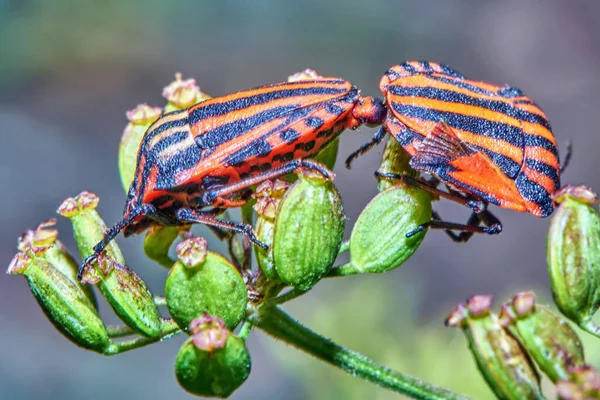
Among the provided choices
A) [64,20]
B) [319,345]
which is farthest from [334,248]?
[64,20]

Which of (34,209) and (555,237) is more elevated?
(555,237)

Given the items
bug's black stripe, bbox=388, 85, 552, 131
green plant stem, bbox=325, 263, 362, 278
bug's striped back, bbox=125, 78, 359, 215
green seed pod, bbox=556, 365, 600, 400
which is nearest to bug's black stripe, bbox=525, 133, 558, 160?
bug's black stripe, bbox=388, 85, 552, 131

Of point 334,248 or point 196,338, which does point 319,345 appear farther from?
point 196,338

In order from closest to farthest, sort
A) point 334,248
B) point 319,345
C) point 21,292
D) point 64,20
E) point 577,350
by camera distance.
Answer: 1. point 577,350
2. point 334,248
3. point 319,345
4. point 21,292
5. point 64,20

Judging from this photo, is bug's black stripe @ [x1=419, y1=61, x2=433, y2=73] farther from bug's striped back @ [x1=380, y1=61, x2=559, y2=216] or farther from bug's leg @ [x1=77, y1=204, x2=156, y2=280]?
bug's leg @ [x1=77, y1=204, x2=156, y2=280]

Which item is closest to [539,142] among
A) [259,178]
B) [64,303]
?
[259,178]

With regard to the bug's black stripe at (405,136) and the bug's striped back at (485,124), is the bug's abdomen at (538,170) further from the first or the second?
the bug's black stripe at (405,136)
